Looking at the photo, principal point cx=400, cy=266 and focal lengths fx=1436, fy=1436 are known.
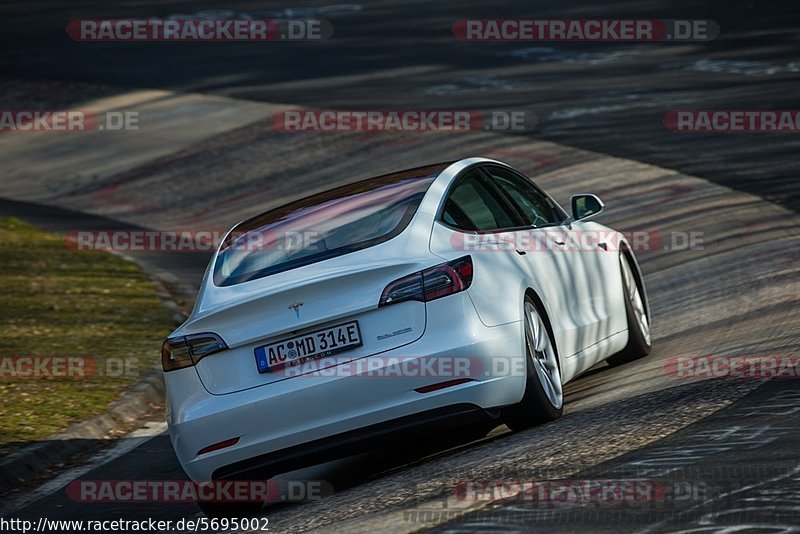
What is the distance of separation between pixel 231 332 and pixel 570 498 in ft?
6.41

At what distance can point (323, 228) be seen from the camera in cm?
762

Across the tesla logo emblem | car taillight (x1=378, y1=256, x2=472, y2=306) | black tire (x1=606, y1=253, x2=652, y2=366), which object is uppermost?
car taillight (x1=378, y1=256, x2=472, y2=306)

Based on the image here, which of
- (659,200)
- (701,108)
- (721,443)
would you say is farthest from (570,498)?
(701,108)

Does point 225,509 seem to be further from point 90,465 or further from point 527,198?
point 527,198

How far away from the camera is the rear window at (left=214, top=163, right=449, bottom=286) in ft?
24.2

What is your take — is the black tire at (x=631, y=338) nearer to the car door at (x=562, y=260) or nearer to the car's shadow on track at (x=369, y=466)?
the car door at (x=562, y=260)

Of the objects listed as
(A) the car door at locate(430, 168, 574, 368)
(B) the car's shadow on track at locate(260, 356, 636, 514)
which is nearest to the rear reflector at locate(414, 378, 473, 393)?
(A) the car door at locate(430, 168, 574, 368)

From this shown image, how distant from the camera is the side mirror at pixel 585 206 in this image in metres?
9.10

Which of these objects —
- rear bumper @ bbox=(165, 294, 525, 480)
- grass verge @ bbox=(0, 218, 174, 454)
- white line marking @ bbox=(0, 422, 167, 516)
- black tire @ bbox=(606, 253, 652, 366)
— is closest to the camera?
rear bumper @ bbox=(165, 294, 525, 480)

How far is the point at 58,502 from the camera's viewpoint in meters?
7.88

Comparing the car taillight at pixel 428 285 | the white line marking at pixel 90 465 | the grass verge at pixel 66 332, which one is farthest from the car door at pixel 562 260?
the grass verge at pixel 66 332

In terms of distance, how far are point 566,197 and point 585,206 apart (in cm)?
871

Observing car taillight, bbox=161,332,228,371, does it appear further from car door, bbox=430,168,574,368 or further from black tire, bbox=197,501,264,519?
car door, bbox=430,168,574,368

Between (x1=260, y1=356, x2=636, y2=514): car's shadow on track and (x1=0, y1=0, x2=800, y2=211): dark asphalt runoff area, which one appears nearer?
(x1=260, y1=356, x2=636, y2=514): car's shadow on track
